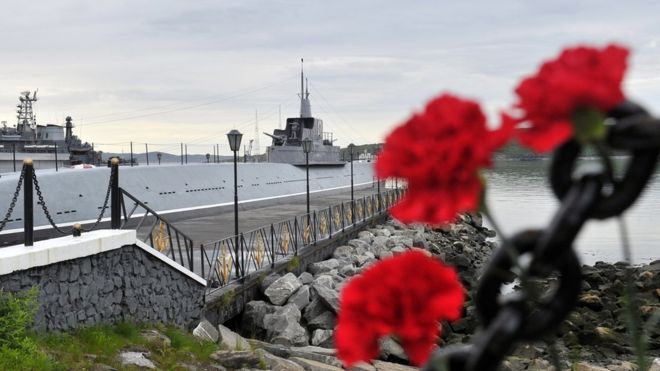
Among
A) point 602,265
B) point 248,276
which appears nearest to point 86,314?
point 248,276

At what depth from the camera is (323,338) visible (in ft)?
45.4

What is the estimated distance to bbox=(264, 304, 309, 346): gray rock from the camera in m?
13.4

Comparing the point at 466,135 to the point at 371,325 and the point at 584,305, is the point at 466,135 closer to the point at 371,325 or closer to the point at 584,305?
the point at 371,325

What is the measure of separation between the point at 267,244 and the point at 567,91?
1681cm

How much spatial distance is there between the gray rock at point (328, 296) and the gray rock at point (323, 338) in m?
0.70

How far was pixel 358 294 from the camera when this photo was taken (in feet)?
4.40

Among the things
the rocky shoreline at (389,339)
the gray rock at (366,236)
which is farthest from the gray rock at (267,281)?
the gray rock at (366,236)

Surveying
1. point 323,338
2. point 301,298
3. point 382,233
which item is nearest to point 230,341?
point 323,338

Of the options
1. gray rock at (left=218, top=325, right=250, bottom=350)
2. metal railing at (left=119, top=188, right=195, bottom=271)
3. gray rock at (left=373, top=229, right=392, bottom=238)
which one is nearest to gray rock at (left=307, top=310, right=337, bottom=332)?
gray rock at (left=218, top=325, right=250, bottom=350)

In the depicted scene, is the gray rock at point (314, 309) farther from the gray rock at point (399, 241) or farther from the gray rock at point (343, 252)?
the gray rock at point (399, 241)

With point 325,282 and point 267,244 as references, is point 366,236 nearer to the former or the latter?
point 267,244

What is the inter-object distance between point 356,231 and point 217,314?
14950 millimetres

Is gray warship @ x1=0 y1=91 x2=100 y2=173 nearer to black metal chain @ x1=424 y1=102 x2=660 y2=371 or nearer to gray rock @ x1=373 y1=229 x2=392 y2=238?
gray rock @ x1=373 y1=229 x2=392 y2=238

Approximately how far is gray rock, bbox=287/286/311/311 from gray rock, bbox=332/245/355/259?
6.59 meters
